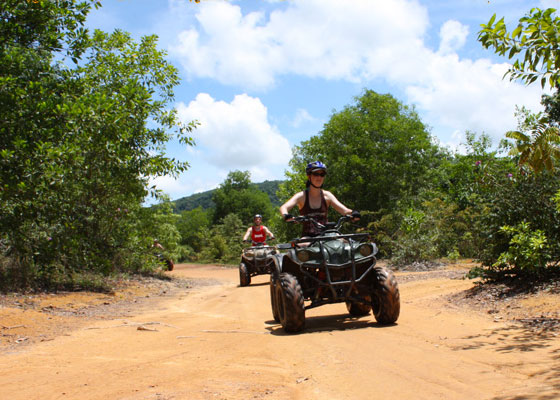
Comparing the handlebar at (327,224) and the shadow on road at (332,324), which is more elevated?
Answer: the handlebar at (327,224)

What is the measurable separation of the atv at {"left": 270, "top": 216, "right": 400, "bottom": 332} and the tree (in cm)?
2335

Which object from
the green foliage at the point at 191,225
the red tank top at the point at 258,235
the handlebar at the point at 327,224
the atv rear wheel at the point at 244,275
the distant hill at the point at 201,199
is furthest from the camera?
the distant hill at the point at 201,199

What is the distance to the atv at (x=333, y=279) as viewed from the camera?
6.27 metres

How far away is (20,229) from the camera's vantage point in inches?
423

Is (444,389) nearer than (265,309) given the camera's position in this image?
Yes

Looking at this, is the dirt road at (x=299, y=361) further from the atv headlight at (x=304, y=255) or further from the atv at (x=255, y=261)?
the atv at (x=255, y=261)

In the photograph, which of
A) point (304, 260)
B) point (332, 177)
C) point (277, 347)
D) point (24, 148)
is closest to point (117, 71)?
point (24, 148)

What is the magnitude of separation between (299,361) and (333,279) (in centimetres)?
191

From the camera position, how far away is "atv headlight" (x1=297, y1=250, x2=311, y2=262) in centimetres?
644

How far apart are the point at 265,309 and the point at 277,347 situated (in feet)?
13.9

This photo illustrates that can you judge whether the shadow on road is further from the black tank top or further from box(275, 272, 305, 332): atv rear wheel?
the black tank top

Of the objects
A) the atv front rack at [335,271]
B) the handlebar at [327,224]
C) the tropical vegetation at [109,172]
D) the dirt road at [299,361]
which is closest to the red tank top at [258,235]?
the tropical vegetation at [109,172]

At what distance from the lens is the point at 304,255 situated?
645 centimetres

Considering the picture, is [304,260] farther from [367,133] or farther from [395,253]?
[367,133]
